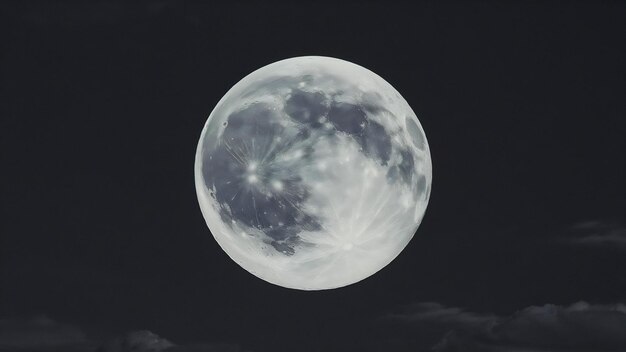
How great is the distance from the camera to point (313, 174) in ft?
48.7

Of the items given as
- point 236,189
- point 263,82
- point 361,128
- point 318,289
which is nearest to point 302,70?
point 263,82

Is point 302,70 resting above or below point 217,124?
above

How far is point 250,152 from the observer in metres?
15.2

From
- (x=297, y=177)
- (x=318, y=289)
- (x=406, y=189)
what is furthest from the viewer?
(x=318, y=289)

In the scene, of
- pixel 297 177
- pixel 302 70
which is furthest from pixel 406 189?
pixel 302 70

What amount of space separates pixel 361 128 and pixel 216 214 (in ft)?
13.0

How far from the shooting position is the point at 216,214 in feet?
53.9

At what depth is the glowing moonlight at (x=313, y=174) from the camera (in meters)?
15.0

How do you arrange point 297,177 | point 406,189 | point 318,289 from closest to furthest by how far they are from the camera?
1. point 297,177
2. point 406,189
3. point 318,289

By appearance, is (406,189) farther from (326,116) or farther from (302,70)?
(302,70)

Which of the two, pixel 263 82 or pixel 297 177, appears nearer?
pixel 297 177

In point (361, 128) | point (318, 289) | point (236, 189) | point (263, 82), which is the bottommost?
point (318, 289)

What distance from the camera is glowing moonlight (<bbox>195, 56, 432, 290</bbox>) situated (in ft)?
49.1

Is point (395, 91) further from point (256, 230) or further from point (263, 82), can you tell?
point (256, 230)
